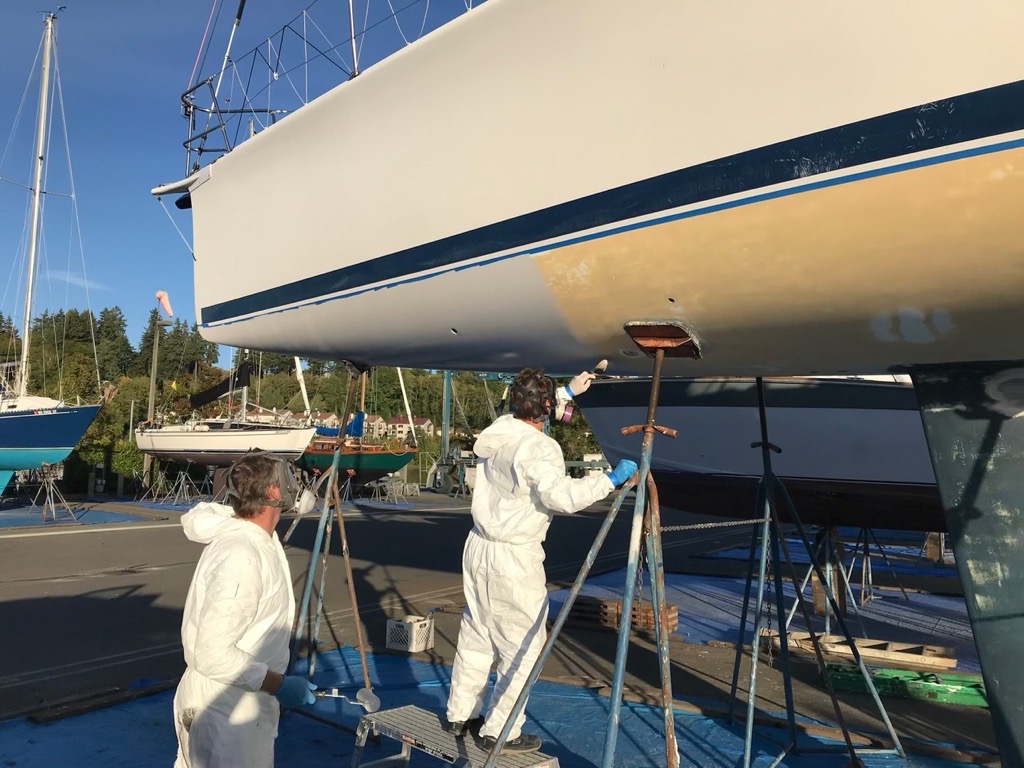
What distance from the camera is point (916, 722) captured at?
16.1 feet

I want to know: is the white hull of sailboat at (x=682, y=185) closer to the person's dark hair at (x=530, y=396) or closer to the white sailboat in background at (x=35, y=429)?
the person's dark hair at (x=530, y=396)

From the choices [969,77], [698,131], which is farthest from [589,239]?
[969,77]

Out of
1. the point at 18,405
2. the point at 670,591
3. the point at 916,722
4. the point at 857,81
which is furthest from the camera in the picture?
the point at 18,405

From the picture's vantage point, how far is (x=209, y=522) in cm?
255

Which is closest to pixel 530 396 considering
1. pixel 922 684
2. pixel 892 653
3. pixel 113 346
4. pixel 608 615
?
pixel 922 684

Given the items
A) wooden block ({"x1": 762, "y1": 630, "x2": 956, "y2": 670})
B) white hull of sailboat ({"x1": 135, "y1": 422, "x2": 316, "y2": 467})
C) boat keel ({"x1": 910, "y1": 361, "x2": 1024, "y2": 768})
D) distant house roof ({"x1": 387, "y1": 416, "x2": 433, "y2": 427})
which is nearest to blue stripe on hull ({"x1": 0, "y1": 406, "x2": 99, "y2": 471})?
white hull of sailboat ({"x1": 135, "y1": 422, "x2": 316, "y2": 467})

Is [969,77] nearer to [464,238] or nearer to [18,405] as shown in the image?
[464,238]

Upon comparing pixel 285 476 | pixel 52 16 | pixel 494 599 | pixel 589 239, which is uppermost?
pixel 52 16

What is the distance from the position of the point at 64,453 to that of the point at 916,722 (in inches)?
761

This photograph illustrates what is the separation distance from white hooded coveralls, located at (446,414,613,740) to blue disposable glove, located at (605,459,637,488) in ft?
0.71

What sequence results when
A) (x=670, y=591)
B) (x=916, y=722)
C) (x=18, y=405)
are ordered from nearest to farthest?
(x=916, y=722), (x=670, y=591), (x=18, y=405)

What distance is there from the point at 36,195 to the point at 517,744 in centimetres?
2426

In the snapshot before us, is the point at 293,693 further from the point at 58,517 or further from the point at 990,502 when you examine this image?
the point at 58,517

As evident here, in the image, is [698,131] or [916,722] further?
[916,722]
